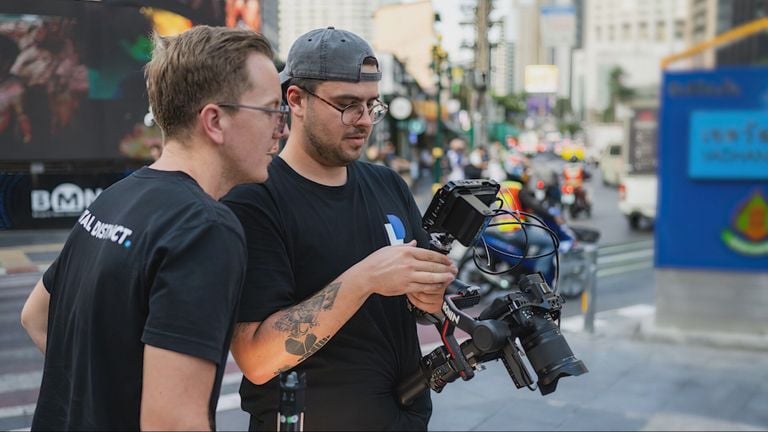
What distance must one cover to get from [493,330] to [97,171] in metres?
2.78

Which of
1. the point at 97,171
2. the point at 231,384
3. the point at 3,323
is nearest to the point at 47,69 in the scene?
the point at 97,171

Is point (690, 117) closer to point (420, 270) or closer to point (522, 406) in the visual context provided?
point (522, 406)

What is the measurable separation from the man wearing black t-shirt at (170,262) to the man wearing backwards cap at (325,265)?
380 millimetres

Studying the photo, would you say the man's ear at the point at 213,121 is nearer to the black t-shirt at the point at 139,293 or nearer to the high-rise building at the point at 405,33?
the black t-shirt at the point at 139,293

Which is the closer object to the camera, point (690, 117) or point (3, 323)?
point (3, 323)

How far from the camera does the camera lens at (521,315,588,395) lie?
5.87 ft

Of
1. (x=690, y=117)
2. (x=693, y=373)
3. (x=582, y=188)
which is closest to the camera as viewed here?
(x=693, y=373)

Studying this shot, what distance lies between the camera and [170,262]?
4.44ft

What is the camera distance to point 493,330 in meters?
1.84

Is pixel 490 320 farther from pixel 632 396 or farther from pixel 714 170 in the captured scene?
pixel 714 170

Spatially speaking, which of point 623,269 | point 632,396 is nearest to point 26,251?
point 632,396

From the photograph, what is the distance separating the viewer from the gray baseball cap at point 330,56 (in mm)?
2059

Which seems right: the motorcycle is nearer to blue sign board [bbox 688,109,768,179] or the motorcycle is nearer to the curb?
Result: the curb

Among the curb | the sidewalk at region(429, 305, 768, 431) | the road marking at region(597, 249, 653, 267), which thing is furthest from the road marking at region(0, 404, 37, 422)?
the road marking at region(597, 249, 653, 267)
